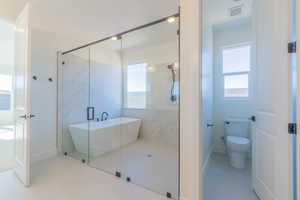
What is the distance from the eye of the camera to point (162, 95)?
3.50 metres

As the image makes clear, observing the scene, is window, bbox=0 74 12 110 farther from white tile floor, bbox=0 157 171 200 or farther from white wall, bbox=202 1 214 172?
white wall, bbox=202 1 214 172

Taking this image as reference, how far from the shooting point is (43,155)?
2781 mm

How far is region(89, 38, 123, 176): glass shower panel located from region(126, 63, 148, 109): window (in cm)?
29

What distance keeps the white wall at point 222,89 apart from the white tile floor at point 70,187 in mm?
2141

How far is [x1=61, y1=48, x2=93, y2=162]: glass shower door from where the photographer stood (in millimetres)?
2939

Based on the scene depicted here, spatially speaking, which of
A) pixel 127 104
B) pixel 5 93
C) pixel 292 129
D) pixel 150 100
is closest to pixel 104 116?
pixel 127 104

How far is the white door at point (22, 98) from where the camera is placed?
74.4 inches

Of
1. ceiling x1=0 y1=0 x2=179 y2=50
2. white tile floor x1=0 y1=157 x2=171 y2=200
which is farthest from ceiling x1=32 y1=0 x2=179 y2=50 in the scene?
white tile floor x1=0 y1=157 x2=171 y2=200

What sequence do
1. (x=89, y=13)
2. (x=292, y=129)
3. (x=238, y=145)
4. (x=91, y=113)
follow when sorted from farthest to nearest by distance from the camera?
1. (x=91, y=113)
2. (x=89, y=13)
3. (x=238, y=145)
4. (x=292, y=129)

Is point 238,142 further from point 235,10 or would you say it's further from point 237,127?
point 235,10

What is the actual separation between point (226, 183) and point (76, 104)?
A: 3.22 meters

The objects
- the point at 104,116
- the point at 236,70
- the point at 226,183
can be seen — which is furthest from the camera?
the point at 104,116

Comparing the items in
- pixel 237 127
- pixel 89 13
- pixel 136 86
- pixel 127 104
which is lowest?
pixel 237 127

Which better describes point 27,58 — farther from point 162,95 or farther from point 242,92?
point 242,92
